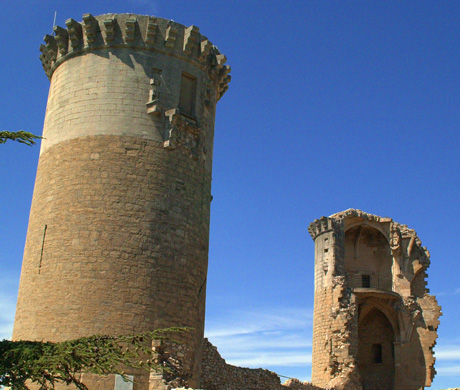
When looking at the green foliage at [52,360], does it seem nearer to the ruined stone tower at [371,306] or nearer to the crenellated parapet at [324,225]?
the ruined stone tower at [371,306]

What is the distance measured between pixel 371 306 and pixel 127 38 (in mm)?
19798

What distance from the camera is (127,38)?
1680 centimetres

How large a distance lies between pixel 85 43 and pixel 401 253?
2073 cm

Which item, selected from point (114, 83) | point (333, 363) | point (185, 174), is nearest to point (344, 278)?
point (333, 363)

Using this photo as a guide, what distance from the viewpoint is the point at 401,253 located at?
Result: 1272 inches

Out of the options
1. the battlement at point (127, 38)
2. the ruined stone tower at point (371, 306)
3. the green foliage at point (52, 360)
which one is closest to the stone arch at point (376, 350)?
the ruined stone tower at point (371, 306)

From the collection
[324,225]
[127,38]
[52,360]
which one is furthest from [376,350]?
[52,360]

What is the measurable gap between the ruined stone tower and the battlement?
48.6ft

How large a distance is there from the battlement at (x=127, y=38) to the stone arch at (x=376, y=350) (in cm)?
1848

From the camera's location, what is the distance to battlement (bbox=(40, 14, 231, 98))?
16859mm

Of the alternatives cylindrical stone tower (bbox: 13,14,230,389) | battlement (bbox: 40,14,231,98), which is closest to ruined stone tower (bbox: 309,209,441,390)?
cylindrical stone tower (bbox: 13,14,230,389)

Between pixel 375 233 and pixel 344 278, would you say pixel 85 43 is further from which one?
pixel 375 233

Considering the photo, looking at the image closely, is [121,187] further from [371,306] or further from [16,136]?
[371,306]

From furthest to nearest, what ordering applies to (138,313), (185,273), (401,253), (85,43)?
(401,253)
(85,43)
(185,273)
(138,313)
